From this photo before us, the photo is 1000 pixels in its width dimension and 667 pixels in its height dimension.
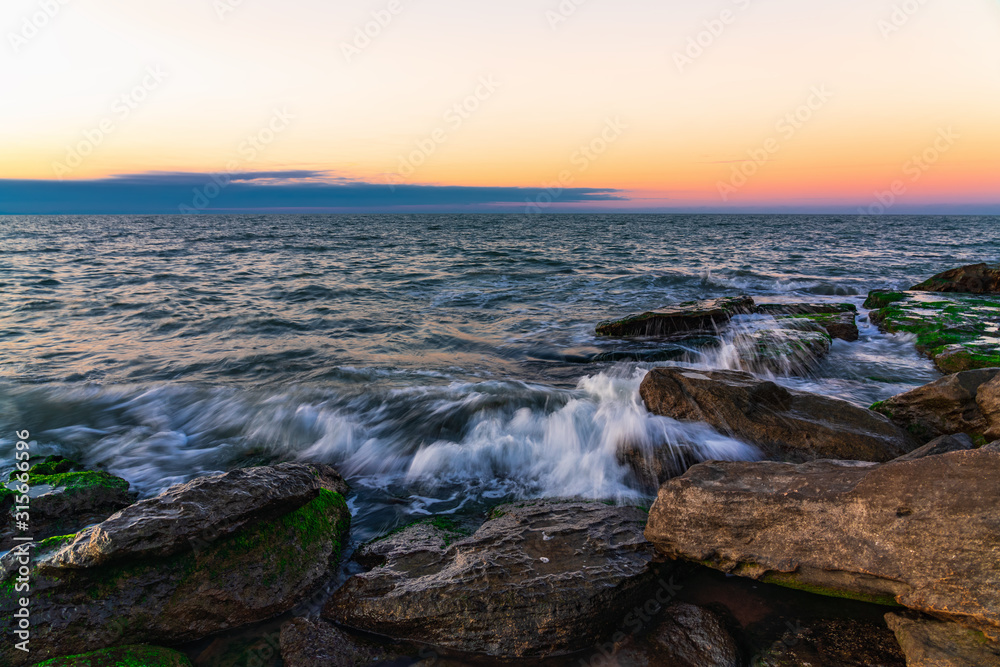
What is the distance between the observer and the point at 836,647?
286cm

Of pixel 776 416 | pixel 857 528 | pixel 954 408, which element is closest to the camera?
pixel 857 528

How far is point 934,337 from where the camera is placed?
31.5 ft

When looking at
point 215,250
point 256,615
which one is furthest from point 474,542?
point 215,250

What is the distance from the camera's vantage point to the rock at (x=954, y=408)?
485 cm

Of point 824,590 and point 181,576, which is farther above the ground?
point 824,590

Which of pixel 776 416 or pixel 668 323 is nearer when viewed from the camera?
pixel 776 416

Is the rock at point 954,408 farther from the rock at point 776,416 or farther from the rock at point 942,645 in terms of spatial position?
the rock at point 942,645

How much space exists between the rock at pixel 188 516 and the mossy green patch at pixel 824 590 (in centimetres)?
341

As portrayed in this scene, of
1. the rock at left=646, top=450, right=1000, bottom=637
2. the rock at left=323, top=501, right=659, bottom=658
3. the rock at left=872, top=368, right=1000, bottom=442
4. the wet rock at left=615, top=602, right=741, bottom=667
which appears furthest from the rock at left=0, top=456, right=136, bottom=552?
the rock at left=872, top=368, right=1000, bottom=442

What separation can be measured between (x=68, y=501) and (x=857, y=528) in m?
6.09

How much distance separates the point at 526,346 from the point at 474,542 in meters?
7.28

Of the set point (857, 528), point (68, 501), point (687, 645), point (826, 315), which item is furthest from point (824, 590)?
point (826, 315)

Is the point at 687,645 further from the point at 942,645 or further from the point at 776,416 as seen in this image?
the point at 776,416

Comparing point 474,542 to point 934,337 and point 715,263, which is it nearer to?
point 934,337
